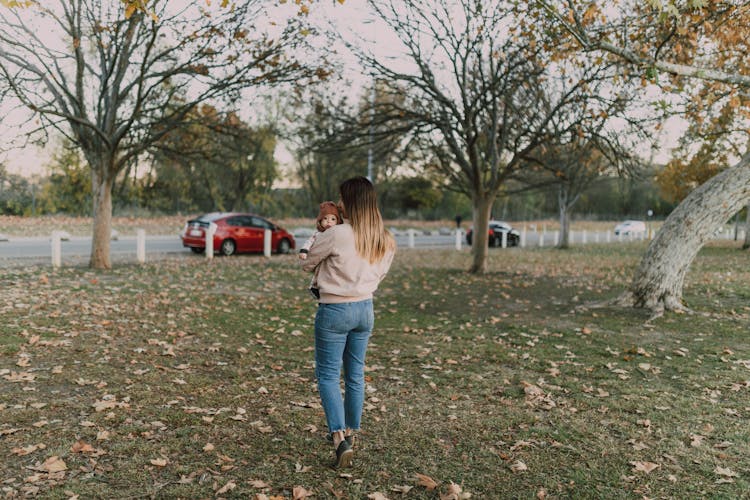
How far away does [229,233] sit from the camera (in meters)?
20.5

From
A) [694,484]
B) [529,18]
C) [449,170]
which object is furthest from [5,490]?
[449,170]

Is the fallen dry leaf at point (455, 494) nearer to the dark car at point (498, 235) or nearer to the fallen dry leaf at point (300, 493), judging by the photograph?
the fallen dry leaf at point (300, 493)

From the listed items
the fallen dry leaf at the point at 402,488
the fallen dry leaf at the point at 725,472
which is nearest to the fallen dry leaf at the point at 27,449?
the fallen dry leaf at the point at 402,488

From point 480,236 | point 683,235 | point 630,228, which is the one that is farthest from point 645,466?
point 630,228

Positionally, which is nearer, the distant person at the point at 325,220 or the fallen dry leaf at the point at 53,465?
the fallen dry leaf at the point at 53,465

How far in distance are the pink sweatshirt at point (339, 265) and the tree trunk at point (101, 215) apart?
11887mm

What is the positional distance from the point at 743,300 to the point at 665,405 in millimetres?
7873

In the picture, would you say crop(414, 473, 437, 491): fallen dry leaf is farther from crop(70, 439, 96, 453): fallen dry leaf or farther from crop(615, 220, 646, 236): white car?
crop(615, 220, 646, 236): white car

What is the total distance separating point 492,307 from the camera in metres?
11.1

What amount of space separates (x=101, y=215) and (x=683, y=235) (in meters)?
12.5

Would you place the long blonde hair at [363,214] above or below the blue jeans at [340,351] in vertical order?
above

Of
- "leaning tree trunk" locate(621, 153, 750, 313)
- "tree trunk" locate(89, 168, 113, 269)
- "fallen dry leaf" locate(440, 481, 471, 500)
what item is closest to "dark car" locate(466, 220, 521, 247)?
"tree trunk" locate(89, 168, 113, 269)

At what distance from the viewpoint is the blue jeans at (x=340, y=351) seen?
3.95 m

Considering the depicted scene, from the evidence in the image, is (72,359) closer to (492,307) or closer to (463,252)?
(492,307)
